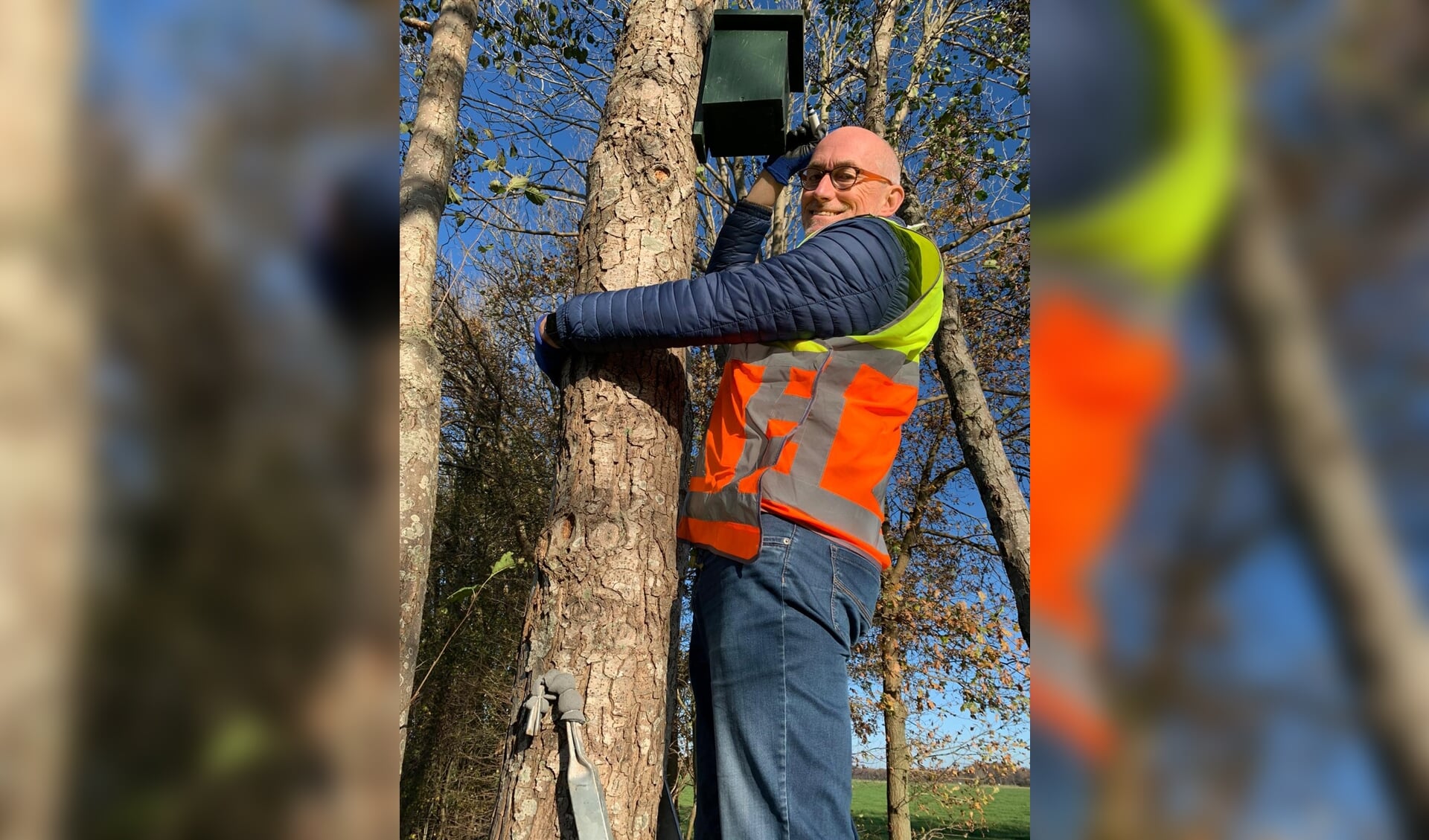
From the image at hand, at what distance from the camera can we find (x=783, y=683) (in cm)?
178

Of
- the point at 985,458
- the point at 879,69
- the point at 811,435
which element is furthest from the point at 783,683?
the point at 879,69

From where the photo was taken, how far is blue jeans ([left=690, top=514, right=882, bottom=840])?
174 centimetres

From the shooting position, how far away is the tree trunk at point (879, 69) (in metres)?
7.40

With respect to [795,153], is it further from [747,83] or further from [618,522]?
[618,522]

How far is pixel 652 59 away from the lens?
8.20 ft

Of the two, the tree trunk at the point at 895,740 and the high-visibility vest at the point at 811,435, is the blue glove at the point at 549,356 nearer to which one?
the high-visibility vest at the point at 811,435

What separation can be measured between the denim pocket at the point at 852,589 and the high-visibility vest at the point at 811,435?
1.2 inches

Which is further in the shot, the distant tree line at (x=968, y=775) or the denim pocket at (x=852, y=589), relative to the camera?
the distant tree line at (x=968, y=775)

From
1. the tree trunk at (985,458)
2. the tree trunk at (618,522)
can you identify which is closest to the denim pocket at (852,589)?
the tree trunk at (618,522)
